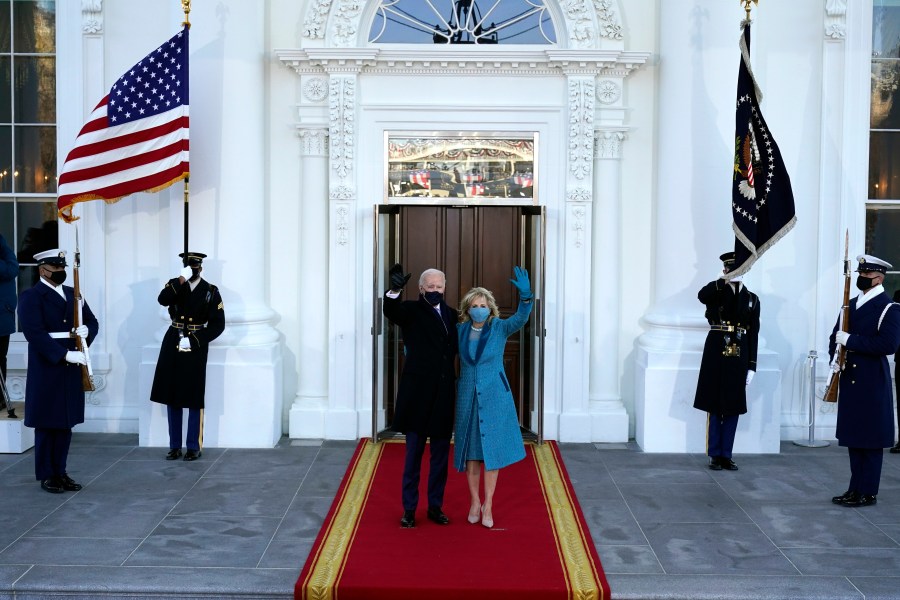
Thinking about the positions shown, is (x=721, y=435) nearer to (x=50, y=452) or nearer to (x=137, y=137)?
(x=50, y=452)

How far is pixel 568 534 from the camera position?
226 inches

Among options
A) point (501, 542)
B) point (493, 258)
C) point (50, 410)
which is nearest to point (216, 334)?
point (50, 410)

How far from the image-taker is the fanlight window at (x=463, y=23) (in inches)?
333

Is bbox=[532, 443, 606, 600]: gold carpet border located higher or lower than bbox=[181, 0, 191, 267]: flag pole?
lower

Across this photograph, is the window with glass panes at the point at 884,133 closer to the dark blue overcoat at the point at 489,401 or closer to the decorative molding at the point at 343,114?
the dark blue overcoat at the point at 489,401

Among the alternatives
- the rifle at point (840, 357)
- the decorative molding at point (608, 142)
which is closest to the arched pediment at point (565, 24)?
the decorative molding at point (608, 142)

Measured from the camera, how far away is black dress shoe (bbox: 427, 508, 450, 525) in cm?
590

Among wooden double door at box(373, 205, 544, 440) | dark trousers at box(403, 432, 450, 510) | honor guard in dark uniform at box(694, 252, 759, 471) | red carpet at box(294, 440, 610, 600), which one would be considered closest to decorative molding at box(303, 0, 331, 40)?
wooden double door at box(373, 205, 544, 440)

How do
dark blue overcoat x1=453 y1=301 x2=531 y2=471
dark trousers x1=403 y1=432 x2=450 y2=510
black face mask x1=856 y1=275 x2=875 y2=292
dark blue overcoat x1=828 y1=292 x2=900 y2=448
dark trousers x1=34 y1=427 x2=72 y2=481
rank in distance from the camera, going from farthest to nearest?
dark trousers x1=34 y1=427 x2=72 y2=481
black face mask x1=856 y1=275 x2=875 y2=292
dark blue overcoat x1=828 y1=292 x2=900 y2=448
dark trousers x1=403 y1=432 x2=450 y2=510
dark blue overcoat x1=453 y1=301 x2=531 y2=471

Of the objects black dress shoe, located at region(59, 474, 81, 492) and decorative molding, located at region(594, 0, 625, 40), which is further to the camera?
decorative molding, located at region(594, 0, 625, 40)

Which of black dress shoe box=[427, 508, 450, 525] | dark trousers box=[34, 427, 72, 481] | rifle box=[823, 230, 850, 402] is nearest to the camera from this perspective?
black dress shoe box=[427, 508, 450, 525]

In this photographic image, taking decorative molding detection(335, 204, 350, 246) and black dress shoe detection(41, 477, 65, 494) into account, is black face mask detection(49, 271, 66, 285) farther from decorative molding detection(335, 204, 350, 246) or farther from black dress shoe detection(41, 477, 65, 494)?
decorative molding detection(335, 204, 350, 246)

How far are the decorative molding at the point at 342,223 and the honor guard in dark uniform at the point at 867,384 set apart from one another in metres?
4.11

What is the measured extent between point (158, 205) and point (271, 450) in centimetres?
241
